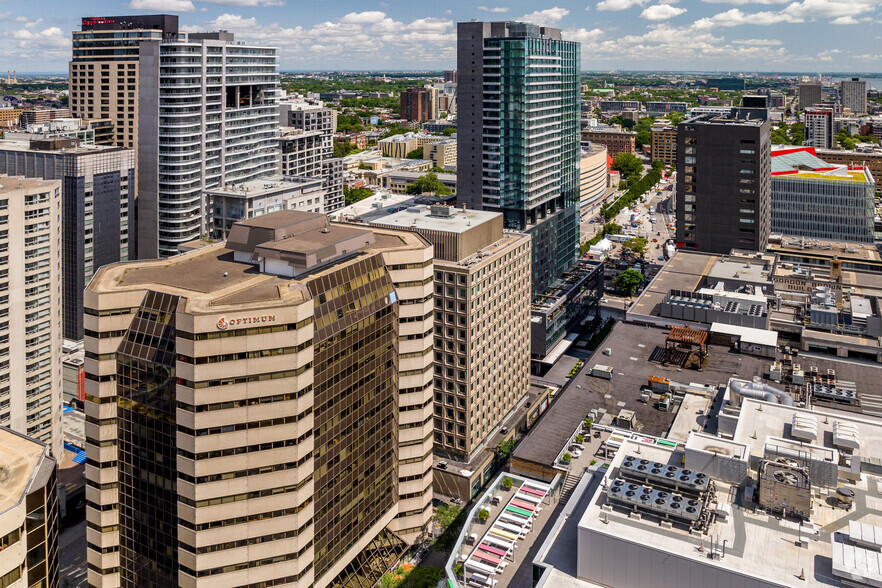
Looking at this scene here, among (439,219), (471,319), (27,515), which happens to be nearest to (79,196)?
(439,219)

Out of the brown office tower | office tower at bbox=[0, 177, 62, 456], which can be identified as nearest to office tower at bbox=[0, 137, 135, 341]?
office tower at bbox=[0, 177, 62, 456]

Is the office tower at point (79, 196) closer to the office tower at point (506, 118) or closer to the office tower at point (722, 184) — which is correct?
the office tower at point (506, 118)

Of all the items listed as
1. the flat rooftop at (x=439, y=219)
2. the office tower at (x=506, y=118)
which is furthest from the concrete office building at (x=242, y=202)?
the office tower at (x=506, y=118)

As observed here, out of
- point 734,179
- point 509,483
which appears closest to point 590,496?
point 509,483

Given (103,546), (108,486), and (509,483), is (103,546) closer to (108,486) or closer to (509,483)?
(108,486)

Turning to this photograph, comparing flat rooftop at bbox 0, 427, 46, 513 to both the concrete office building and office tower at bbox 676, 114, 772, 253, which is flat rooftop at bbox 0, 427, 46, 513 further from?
office tower at bbox 676, 114, 772, 253

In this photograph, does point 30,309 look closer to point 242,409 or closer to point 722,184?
point 242,409

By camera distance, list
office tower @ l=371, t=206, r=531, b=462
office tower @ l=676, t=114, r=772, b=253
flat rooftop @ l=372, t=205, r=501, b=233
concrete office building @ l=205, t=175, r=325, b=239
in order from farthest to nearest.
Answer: office tower @ l=676, t=114, r=772, b=253 < concrete office building @ l=205, t=175, r=325, b=239 < flat rooftop @ l=372, t=205, r=501, b=233 < office tower @ l=371, t=206, r=531, b=462

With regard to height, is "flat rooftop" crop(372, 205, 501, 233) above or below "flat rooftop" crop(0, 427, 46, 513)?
above
